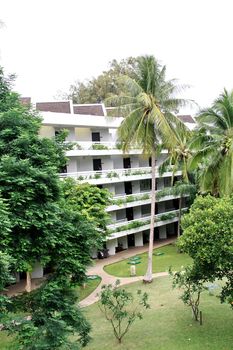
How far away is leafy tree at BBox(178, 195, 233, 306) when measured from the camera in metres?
9.57

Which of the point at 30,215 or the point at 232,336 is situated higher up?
the point at 30,215

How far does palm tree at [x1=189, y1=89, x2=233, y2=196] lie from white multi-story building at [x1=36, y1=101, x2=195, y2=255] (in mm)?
7078

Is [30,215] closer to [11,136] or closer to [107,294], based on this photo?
[11,136]

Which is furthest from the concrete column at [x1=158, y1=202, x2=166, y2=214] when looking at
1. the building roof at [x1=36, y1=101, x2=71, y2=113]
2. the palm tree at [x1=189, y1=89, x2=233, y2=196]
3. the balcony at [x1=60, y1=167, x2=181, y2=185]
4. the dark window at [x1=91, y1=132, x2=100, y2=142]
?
the palm tree at [x1=189, y1=89, x2=233, y2=196]

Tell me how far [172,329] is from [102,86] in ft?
108

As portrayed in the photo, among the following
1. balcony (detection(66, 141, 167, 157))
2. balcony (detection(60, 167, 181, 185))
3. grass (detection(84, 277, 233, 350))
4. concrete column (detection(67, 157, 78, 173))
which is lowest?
grass (detection(84, 277, 233, 350))

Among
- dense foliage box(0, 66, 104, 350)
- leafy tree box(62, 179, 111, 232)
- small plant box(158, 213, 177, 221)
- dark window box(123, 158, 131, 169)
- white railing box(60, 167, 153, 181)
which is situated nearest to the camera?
dense foliage box(0, 66, 104, 350)

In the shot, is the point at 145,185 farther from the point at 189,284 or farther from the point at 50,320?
the point at 50,320

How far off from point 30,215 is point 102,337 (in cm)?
755

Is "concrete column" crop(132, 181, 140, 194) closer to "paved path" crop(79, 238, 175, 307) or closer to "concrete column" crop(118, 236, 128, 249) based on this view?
"concrete column" crop(118, 236, 128, 249)

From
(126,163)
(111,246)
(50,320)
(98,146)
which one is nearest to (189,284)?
(50,320)

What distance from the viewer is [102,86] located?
40906mm

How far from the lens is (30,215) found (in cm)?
762

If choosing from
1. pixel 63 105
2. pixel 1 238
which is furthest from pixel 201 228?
pixel 63 105
